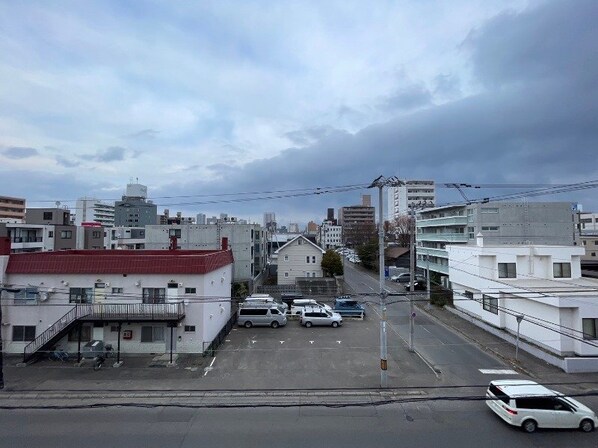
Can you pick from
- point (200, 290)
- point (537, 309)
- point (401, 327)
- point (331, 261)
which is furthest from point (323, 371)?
point (331, 261)

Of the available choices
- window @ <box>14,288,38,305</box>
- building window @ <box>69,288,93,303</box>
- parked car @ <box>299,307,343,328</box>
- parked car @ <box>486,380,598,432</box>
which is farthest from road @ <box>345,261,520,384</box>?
window @ <box>14,288,38,305</box>

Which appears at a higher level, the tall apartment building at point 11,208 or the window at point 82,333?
the tall apartment building at point 11,208

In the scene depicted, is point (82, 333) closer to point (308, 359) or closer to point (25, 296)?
point (25, 296)

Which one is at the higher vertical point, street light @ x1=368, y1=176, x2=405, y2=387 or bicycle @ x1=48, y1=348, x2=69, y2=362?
street light @ x1=368, y1=176, x2=405, y2=387

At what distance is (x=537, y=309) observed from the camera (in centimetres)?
2091

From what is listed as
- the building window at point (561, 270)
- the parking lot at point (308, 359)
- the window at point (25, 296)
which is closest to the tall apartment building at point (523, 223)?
the building window at point (561, 270)

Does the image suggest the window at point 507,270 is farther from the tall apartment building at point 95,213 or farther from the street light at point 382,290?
the tall apartment building at point 95,213

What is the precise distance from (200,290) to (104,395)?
23.3ft

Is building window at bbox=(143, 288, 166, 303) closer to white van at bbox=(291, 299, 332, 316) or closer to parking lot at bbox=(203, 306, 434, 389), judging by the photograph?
parking lot at bbox=(203, 306, 434, 389)

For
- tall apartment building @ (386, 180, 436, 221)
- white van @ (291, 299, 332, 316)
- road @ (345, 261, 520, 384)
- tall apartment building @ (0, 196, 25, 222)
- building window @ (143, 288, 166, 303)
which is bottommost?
road @ (345, 261, 520, 384)

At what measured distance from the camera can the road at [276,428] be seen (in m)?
11.1

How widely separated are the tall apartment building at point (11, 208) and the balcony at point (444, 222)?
8936 centimetres

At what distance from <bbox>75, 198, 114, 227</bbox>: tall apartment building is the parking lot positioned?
92018 millimetres

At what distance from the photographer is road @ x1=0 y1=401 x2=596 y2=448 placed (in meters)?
11.1
